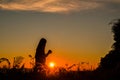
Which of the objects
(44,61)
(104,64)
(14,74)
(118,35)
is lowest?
(14,74)

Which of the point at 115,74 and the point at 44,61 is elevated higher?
the point at 44,61

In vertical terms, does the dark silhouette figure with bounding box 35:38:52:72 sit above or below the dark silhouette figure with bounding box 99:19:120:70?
below

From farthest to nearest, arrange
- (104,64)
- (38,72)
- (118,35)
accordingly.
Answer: (118,35) → (104,64) → (38,72)

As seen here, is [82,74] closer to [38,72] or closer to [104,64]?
[38,72]

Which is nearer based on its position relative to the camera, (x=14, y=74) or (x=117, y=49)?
(x=14, y=74)

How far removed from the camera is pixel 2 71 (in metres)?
10.4

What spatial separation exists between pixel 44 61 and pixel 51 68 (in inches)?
250

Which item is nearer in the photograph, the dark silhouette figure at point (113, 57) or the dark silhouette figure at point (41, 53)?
the dark silhouette figure at point (41, 53)

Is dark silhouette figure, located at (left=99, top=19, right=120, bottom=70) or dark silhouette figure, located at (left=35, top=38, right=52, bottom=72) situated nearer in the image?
dark silhouette figure, located at (left=35, top=38, right=52, bottom=72)

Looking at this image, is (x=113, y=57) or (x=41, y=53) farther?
(x=113, y=57)

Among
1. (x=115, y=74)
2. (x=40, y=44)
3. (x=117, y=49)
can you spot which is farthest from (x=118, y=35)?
(x=115, y=74)

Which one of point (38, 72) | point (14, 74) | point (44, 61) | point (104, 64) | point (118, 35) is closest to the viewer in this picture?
point (14, 74)

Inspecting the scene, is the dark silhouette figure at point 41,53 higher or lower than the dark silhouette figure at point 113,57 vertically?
lower

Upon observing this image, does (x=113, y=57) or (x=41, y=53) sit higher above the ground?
(x=113, y=57)
